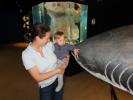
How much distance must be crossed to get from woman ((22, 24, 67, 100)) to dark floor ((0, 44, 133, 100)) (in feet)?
4.90

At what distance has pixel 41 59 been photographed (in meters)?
2.17

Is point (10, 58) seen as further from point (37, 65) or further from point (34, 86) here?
point (37, 65)

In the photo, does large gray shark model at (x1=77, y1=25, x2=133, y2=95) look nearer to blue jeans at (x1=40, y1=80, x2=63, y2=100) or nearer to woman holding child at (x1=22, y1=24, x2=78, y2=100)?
woman holding child at (x1=22, y1=24, x2=78, y2=100)

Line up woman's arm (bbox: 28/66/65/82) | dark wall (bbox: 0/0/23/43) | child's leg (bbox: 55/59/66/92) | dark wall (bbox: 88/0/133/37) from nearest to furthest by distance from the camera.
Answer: woman's arm (bbox: 28/66/65/82) → child's leg (bbox: 55/59/66/92) → dark wall (bbox: 88/0/133/37) → dark wall (bbox: 0/0/23/43)

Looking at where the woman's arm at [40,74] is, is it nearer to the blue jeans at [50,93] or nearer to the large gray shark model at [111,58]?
the blue jeans at [50,93]

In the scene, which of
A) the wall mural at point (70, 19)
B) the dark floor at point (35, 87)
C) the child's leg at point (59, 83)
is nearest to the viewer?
the child's leg at point (59, 83)

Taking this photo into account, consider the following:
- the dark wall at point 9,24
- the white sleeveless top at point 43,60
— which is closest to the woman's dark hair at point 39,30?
the white sleeveless top at point 43,60

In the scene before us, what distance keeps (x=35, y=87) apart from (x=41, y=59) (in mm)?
1938

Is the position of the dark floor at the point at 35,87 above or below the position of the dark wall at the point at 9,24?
below

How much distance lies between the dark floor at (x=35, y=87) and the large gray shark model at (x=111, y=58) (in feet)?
7.29

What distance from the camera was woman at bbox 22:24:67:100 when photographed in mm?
2098

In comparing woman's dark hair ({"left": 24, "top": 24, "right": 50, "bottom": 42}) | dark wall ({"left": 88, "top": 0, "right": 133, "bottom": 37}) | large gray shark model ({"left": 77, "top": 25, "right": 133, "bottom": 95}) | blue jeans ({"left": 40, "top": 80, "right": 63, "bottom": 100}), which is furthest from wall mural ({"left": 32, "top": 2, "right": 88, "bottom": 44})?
large gray shark model ({"left": 77, "top": 25, "right": 133, "bottom": 95})

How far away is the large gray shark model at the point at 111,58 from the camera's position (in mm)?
1274

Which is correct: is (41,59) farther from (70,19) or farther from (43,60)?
(70,19)
